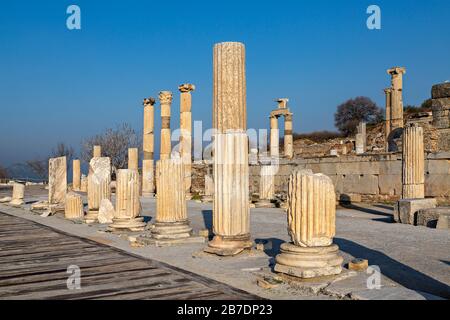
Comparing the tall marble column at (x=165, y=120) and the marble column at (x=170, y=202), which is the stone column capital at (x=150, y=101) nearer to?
the tall marble column at (x=165, y=120)

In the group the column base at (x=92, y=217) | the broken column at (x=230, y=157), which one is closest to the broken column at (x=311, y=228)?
the broken column at (x=230, y=157)

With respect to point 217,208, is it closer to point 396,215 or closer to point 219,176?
point 219,176

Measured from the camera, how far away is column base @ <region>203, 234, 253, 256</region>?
8.55 m

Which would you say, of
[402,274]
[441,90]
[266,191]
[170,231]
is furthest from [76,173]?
[402,274]

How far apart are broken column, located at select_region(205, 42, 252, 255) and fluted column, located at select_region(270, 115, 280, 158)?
62.3 feet

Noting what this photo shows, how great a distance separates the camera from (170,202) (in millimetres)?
10656

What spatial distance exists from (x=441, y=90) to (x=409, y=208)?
428 inches

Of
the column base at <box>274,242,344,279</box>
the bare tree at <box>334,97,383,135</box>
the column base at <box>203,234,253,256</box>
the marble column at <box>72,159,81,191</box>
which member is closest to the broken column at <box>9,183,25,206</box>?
the marble column at <box>72,159,81,191</box>

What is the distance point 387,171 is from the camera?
20.8 m

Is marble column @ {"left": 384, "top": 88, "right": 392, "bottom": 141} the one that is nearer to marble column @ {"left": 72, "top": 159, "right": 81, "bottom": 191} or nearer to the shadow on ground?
marble column @ {"left": 72, "top": 159, "right": 81, "bottom": 191}

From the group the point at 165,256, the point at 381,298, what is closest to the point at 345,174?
the point at 165,256

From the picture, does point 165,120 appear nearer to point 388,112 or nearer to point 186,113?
point 186,113

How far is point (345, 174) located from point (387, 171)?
8.12ft

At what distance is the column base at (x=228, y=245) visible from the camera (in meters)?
8.55
